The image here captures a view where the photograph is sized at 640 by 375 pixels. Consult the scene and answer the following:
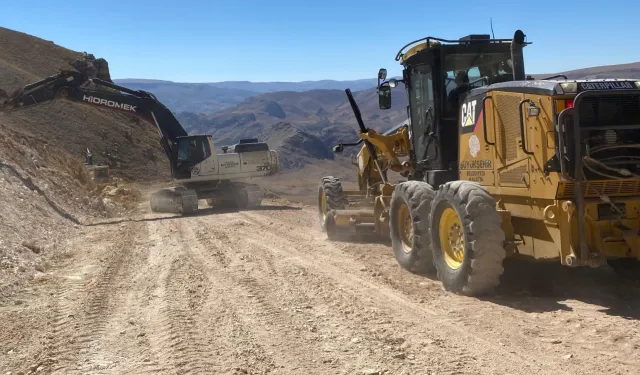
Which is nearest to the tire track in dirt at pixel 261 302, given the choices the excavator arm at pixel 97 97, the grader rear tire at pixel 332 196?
the grader rear tire at pixel 332 196

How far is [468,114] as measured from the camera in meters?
7.72

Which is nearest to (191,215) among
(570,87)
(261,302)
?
(261,302)

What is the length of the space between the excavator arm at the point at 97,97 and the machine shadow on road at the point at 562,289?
14.9 metres

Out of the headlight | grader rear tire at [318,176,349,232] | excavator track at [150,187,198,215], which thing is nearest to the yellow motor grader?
the headlight

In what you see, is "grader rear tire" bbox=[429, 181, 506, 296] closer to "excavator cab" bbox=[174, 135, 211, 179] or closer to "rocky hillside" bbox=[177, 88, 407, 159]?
"excavator cab" bbox=[174, 135, 211, 179]

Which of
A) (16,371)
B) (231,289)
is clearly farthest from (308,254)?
(16,371)

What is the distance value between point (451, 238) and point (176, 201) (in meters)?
13.5

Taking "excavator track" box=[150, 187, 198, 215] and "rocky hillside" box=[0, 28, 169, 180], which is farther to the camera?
"rocky hillside" box=[0, 28, 169, 180]

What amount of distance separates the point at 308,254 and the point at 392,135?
2.69 m

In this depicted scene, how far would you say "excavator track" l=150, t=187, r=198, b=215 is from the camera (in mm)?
18812

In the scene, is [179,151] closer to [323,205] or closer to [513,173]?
[323,205]

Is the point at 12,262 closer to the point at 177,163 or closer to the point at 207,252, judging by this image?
the point at 207,252

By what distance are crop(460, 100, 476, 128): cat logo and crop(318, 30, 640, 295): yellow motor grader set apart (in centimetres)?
1

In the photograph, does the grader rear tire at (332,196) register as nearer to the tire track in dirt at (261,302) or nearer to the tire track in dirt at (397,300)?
the tire track in dirt at (397,300)
